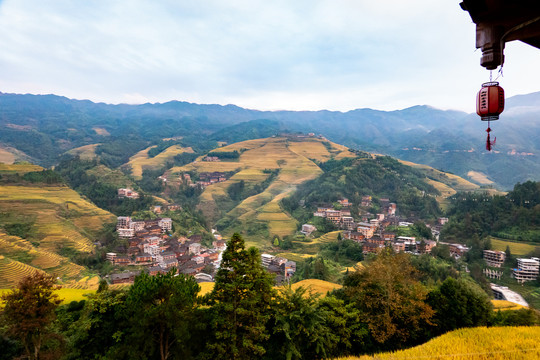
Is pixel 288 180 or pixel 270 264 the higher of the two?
pixel 288 180

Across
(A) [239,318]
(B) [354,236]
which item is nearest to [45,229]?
(A) [239,318]

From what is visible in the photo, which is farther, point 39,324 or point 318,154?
point 318,154

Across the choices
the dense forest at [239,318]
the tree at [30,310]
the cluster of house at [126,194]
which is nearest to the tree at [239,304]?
the dense forest at [239,318]

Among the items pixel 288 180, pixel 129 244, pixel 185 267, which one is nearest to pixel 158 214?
pixel 129 244

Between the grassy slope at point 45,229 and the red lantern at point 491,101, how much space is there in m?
27.3

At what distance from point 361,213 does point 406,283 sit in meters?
43.5

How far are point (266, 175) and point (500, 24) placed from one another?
71.3 metres

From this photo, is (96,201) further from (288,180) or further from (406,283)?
(406,283)

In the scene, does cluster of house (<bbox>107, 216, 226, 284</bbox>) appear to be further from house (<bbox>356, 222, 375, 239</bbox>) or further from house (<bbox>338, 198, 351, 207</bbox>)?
house (<bbox>338, 198, 351, 207</bbox>)

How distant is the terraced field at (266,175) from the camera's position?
47.5 m

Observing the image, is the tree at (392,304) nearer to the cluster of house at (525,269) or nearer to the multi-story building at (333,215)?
the cluster of house at (525,269)

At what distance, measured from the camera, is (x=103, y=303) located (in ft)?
27.8

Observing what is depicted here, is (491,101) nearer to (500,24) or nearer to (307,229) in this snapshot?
(500,24)

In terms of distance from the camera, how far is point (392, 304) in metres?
8.70
